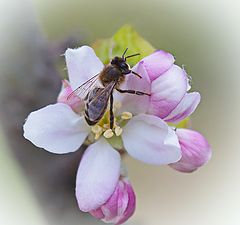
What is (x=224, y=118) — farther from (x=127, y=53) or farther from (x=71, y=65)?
(x=71, y=65)

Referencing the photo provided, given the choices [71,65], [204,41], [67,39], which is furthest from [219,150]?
[71,65]

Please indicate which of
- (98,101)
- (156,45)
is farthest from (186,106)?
(156,45)

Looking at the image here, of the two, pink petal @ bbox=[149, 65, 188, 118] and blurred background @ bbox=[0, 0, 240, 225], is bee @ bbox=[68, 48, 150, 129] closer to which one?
pink petal @ bbox=[149, 65, 188, 118]

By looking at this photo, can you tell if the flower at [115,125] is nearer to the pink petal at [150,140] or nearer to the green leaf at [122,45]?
the pink petal at [150,140]

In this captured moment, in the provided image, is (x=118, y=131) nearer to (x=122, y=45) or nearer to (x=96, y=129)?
(x=96, y=129)

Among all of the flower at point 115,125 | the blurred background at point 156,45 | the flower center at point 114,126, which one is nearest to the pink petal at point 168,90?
the flower at point 115,125

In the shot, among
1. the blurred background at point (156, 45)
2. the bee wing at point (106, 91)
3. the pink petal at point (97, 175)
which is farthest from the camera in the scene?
the blurred background at point (156, 45)
